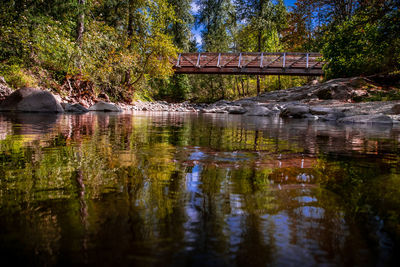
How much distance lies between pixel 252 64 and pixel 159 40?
7.85 meters

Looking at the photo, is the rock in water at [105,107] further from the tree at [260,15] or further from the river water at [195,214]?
the tree at [260,15]

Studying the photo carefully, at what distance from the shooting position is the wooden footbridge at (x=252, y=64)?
1889 centimetres

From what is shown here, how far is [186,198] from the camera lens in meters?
1.00

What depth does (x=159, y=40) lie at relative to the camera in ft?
52.8

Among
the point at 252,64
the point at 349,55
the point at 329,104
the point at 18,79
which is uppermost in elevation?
A: the point at 252,64

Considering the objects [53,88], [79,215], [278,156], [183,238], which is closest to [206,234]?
[183,238]

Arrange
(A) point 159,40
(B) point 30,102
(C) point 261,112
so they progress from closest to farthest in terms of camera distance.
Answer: (B) point 30,102, (C) point 261,112, (A) point 159,40

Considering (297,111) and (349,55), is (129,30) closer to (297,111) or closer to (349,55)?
(297,111)

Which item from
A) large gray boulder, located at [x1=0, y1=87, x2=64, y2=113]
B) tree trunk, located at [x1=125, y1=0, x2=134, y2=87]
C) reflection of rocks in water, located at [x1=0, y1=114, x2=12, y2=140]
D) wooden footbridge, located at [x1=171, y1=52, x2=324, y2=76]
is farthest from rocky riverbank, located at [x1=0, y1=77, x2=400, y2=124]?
tree trunk, located at [x1=125, y1=0, x2=134, y2=87]

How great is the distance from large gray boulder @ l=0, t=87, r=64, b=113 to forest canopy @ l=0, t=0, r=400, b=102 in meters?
0.85

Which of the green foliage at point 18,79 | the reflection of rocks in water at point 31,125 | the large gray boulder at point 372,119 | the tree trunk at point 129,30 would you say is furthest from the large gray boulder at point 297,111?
the tree trunk at point 129,30

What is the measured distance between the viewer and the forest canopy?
686cm

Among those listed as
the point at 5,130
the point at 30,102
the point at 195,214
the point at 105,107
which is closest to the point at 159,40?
the point at 105,107

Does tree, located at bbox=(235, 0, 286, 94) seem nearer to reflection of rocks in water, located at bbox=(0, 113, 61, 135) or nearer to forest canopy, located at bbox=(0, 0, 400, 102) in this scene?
forest canopy, located at bbox=(0, 0, 400, 102)
